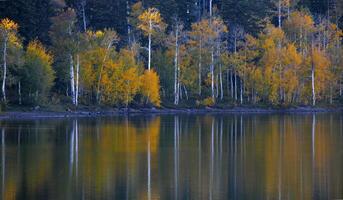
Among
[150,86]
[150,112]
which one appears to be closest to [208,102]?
[150,86]

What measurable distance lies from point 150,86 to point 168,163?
159ft

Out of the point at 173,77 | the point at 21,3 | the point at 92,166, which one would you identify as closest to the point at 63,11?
the point at 21,3

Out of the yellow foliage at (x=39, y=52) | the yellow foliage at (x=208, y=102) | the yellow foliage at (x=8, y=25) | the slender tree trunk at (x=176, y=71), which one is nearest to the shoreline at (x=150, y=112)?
the yellow foliage at (x=208, y=102)

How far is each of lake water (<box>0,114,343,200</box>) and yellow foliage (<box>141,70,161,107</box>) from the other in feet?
84.9

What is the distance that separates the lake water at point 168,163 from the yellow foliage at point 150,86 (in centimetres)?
2589

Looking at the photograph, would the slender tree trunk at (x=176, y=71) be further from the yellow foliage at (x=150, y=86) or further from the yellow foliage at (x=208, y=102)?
the yellow foliage at (x=150, y=86)

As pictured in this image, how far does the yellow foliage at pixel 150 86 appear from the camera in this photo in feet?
270

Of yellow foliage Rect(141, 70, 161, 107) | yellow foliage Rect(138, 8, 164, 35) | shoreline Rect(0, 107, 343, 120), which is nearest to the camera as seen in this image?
shoreline Rect(0, 107, 343, 120)

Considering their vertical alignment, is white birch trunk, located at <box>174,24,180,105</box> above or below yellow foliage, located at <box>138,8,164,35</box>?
below

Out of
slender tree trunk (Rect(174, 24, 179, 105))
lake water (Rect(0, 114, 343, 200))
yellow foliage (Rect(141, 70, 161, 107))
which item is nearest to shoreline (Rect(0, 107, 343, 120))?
yellow foliage (Rect(141, 70, 161, 107))

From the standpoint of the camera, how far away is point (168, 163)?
34.1 meters

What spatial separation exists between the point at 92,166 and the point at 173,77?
56.9 metres

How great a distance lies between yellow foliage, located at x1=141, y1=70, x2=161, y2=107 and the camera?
3238 inches

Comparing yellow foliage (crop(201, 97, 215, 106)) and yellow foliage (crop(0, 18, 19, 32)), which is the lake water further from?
yellow foliage (crop(201, 97, 215, 106))
